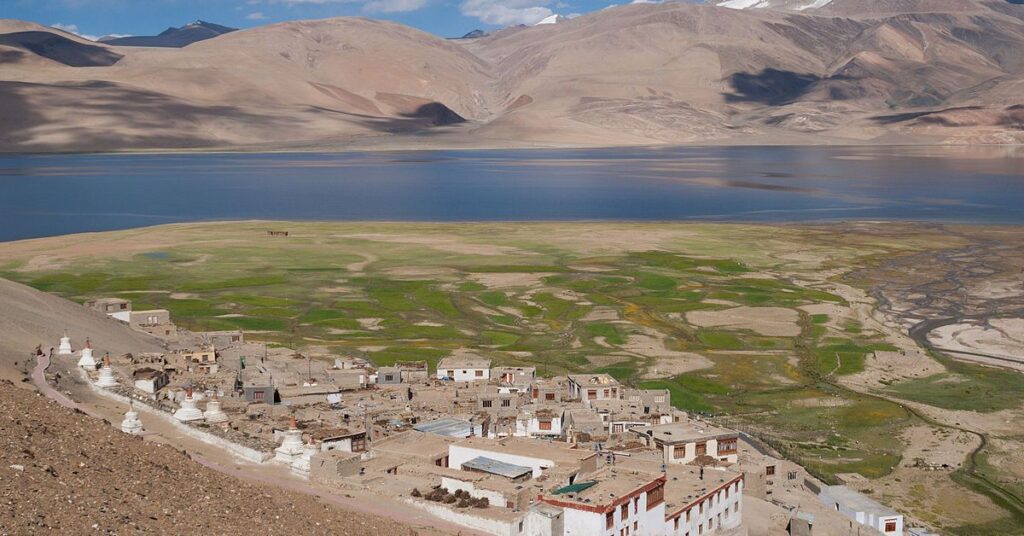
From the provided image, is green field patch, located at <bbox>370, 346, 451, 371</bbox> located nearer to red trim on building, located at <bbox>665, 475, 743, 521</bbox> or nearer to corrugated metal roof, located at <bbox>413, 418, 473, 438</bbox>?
corrugated metal roof, located at <bbox>413, 418, 473, 438</bbox>

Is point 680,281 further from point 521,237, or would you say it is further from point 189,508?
point 189,508

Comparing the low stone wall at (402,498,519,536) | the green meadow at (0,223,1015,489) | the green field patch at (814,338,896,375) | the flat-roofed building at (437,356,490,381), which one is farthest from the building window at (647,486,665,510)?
the green field patch at (814,338,896,375)

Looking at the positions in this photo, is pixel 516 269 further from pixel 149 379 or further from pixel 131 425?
pixel 131 425

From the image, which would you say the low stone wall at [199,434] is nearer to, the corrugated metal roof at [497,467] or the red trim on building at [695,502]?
the corrugated metal roof at [497,467]

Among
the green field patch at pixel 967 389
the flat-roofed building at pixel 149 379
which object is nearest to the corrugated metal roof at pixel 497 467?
the flat-roofed building at pixel 149 379

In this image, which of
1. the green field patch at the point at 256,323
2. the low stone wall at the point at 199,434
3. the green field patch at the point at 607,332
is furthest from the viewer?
the green field patch at the point at 256,323

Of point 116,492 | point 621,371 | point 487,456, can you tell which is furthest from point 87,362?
point 621,371

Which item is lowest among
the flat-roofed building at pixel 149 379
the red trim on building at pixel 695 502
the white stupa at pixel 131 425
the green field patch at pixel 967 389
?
the green field patch at pixel 967 389

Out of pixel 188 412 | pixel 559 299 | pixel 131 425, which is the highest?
pixel 131 425
